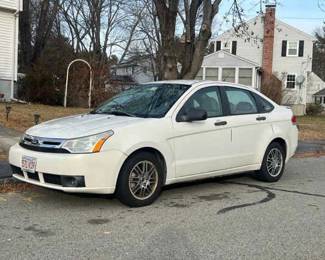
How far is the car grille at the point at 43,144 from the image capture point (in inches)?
248

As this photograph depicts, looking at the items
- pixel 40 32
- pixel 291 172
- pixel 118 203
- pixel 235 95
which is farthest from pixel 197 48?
pixel 40 32

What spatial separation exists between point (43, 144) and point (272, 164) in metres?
3.98

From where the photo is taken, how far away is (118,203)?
6.90m

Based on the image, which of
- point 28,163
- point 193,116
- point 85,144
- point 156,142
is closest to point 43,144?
point 28,163

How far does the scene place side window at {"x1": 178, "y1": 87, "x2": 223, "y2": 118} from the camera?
7501 mm

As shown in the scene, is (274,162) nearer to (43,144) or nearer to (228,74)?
(43,144)

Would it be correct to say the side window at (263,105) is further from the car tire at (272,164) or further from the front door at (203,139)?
the front door at (203,139)

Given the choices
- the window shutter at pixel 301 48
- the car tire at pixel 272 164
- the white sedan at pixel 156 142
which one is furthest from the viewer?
the window shutter at pixel 301 48

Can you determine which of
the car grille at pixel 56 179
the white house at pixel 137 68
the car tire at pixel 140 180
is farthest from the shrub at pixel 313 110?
the car grille at pixel 56 179

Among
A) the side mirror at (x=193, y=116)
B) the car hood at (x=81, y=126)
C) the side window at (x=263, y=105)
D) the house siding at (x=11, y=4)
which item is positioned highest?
the house siding at (x=11, y=4)

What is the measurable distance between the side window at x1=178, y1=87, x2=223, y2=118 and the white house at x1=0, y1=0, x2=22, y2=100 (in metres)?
17.7

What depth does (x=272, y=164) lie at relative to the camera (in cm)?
880

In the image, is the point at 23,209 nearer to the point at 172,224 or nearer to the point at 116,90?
the point at 172,224

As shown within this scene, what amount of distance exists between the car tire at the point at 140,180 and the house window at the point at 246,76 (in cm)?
3359
